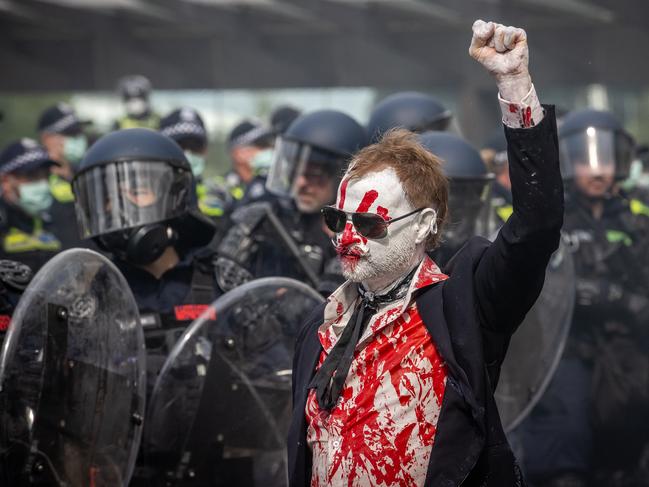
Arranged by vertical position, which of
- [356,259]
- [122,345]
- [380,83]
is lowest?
[122,345]

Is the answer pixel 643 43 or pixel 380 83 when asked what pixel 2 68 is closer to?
pixel 380 83

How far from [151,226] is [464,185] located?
1.44 m

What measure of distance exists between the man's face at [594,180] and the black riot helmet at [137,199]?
2666 millimetres

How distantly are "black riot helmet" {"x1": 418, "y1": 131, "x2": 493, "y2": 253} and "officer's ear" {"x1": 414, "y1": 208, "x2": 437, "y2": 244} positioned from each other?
81.0 inches

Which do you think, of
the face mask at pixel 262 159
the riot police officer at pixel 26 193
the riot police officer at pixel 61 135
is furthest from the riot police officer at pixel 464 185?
the riot police officer at pixel 61 135

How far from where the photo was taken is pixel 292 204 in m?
5.87

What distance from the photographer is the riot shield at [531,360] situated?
4969mm

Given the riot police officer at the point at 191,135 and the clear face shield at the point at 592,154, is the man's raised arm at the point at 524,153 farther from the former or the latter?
the riot police officer at the point at 191,135

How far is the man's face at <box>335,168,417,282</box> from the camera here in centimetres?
297

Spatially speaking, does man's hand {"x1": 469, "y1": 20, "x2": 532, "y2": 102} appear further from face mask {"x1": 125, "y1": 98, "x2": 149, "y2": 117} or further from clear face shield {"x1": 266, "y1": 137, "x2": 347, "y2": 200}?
face mask {"x1": 125, "y1": 98, "x2": 149, "y2": 117}

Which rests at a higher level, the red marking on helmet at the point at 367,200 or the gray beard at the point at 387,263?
the red marking on helmet at the point at 367,200

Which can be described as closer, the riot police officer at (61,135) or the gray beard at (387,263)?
the gray beard at (387,263)

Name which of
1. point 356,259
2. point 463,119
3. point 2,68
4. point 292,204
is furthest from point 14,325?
point 2,68

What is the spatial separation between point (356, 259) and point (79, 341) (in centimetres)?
123
